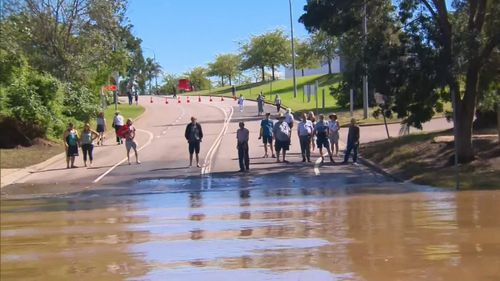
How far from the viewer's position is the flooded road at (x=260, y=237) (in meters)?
7.94

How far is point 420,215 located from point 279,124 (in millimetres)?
12505

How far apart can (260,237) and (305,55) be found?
80.8 metres

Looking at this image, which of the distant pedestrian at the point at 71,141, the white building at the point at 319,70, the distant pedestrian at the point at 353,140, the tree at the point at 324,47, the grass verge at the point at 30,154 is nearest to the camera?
the distant pedestrian at the point at 353,140

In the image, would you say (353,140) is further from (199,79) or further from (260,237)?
(199,79)

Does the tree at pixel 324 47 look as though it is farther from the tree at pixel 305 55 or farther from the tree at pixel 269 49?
the tree at pixel 269 49

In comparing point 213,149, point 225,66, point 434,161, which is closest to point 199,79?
point 225,66

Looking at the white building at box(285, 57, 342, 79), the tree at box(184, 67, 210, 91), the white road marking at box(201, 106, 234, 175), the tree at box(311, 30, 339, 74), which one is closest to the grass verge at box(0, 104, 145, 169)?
the white road marking at box(201, 106, 234, 175)

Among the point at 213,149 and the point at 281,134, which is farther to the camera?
the point at 213,149

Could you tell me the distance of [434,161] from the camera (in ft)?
69.7

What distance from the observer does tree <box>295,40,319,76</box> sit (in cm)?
8770

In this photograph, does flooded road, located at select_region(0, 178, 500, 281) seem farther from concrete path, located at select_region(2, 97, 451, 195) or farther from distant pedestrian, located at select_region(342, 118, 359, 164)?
distant pedestrian, located at select_region(342, 118, 359, 164)

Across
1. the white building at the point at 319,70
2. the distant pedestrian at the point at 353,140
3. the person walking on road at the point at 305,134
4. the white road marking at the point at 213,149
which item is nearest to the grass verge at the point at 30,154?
the white road marking at the point at 213,149

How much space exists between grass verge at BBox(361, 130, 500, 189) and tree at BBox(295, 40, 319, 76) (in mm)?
61346

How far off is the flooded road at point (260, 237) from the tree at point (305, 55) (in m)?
72.4
